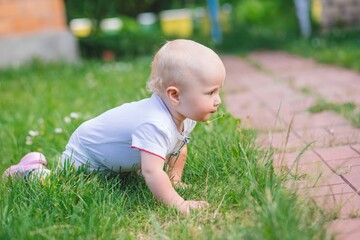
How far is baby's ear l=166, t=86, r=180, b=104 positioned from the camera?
7.25 feet

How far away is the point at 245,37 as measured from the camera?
9.40 meters

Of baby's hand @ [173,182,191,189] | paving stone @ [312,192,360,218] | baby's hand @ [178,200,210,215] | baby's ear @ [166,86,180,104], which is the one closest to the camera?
paving stone @ [312,192,360,218]

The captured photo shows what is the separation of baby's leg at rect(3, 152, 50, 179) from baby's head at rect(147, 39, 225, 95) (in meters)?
0.62

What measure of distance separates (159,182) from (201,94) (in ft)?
1.17

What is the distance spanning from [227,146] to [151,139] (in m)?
0.46

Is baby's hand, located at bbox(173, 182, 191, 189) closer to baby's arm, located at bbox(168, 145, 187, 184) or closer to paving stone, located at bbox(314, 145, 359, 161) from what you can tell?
baby's arm, located at bbox(168, 145, 187, 184)

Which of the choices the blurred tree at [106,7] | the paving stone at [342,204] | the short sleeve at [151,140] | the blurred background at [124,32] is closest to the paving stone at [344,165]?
the paving stone at [342,204]

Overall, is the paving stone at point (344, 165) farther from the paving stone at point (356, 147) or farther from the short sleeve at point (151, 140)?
the short sleeve at point (151, 140)

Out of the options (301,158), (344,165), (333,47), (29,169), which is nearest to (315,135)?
(301,158)

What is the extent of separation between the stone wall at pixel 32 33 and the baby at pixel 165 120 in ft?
18.4

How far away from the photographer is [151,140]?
7.25ft

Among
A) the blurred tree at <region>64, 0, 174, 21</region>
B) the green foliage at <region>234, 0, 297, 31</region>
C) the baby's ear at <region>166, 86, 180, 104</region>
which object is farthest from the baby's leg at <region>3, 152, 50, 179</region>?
the green foliage at <region>234, 0, 297, 31</region>

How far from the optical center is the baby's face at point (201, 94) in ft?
7.15

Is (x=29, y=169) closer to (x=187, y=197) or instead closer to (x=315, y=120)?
(x=187, y=197)
